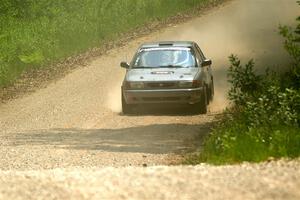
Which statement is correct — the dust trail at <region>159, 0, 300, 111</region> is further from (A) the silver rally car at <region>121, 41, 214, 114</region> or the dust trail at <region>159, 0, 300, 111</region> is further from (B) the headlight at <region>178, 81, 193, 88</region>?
(B) the headlight at <region>178, 81, 193, 88</region>

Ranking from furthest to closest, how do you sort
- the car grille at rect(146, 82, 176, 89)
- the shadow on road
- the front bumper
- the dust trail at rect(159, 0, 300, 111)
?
the dust trail at rect(159, 0, 300, 111)
the car grille at rect(146, 82, 176, 89)
the front bumper
the shadow on road

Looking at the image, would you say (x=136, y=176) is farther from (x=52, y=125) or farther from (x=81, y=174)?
(x=52, y=125)

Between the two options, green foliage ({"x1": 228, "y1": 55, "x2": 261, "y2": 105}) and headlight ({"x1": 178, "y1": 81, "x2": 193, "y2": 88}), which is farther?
headlight ({"x1": 178, "y1": 81, "x2": 193, "y2": 88})

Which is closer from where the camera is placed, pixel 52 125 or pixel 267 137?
pixel 267 137

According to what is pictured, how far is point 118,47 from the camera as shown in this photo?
32.9 m

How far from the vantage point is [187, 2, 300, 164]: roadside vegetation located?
38.8 ft

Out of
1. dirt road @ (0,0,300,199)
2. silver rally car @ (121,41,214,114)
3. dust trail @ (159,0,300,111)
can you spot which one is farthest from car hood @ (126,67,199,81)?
dust trail @ (159,0,300,111)

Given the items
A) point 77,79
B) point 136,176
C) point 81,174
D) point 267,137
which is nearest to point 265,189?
point 136,176

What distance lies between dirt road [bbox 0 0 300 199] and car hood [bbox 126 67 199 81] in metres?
0.87

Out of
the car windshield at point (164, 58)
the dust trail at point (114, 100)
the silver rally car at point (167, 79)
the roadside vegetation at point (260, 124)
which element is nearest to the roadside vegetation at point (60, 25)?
the dust trail at point (114, 100)

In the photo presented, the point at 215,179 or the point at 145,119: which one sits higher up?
the point at 215,179

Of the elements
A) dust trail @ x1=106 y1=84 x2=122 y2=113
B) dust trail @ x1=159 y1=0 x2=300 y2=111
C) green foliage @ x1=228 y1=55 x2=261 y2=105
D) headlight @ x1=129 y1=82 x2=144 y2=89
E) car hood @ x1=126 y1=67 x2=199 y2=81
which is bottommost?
dust trail @ x1=159 y1=0 x2=300 y2=111

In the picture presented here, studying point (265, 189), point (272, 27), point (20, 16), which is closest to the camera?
point (265, 189)

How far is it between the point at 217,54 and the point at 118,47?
3.91m
